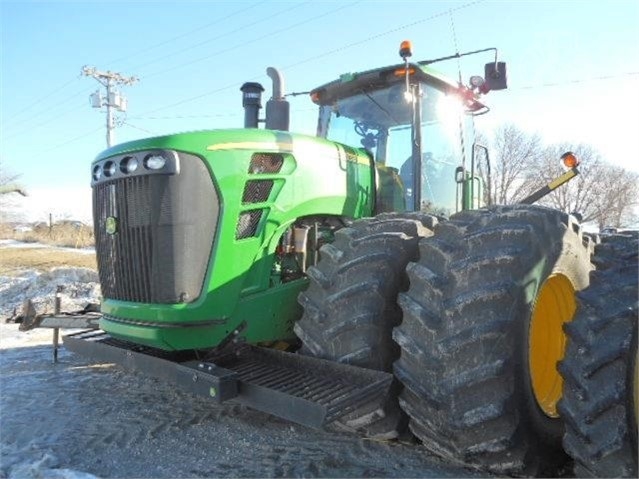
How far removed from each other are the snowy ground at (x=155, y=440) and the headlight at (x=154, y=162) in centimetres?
170

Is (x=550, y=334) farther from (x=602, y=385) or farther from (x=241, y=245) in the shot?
(x=241, y=245)

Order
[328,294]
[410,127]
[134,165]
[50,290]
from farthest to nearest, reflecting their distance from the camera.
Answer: [50,290] → [410,127] → [134,165] → [328,294]

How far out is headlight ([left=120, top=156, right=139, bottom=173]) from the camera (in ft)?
10.0

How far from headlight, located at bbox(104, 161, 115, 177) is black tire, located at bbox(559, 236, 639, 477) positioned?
2711 millimetres

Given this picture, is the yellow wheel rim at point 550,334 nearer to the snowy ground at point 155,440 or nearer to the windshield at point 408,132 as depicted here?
the snowy ground at point 155,440

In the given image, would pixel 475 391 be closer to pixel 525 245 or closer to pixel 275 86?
pixel 525 245

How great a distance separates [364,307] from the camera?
9.26 feet

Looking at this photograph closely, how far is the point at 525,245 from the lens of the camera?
104 inches

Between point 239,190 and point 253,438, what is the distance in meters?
1.57

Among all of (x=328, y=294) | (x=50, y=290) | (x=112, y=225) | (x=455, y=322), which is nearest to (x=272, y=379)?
(x=328, y=294)

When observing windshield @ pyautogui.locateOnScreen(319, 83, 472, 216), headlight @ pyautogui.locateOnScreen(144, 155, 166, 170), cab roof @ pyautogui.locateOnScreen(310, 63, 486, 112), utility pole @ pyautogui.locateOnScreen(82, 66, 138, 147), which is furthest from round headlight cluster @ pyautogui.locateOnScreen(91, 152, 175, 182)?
utility pole @ pyautogui.locateOnScreen(82, 66, 138, 147)

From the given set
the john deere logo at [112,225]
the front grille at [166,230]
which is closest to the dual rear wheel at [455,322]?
the front grille at [166,230]

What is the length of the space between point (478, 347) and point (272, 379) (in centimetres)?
113

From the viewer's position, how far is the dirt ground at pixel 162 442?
9.39 feet
